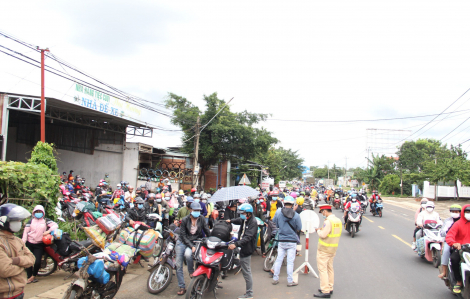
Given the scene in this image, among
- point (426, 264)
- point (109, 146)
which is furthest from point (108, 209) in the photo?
point (109, 146)

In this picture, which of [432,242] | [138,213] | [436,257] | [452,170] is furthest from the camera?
[452,170]

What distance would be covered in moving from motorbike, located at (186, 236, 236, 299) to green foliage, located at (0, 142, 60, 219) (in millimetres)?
4553

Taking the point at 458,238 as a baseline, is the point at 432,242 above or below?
below

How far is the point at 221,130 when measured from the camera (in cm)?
2780

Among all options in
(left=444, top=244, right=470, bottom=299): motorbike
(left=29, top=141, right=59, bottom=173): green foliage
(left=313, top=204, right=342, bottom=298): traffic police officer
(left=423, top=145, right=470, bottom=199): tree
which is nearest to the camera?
(left=444, top=244, right=470, bottom=299): motorbike

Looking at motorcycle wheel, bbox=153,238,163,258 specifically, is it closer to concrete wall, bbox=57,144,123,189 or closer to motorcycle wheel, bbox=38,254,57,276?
motorcycle wheel, bbox=38,254,57,276

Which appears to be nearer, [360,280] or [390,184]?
[360,280]

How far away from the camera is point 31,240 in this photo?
6.27m

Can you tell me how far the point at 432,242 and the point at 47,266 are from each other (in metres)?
9.13

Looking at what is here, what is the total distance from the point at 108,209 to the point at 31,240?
1717 mm

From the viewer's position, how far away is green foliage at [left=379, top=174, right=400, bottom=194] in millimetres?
55031

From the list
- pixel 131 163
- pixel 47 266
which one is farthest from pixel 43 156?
pixel 131 163

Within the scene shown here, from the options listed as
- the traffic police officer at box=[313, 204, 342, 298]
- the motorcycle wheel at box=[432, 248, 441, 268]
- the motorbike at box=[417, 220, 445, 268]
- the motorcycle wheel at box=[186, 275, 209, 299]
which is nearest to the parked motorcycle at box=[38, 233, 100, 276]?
the motorcycle wheel at box=[186, 275, 209, 299]

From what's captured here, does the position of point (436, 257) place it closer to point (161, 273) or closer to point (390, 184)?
point (161, 273)
